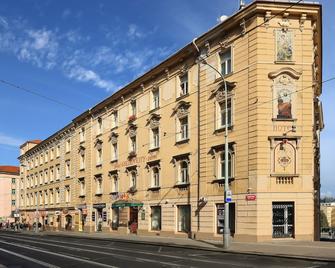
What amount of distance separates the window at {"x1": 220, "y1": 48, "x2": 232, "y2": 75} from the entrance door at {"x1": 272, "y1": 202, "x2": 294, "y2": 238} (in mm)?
9119

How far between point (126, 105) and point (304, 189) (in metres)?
22.8

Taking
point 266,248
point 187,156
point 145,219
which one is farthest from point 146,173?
point 266,248

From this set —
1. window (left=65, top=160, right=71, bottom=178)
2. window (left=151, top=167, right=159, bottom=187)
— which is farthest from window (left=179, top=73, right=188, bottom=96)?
window (left=65, top=160, right=71, bottom=178)

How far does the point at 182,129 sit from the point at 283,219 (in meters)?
11.8

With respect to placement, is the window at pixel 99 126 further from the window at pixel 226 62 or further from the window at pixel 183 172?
the window at pixel 226 62

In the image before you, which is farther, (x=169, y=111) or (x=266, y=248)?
(x=169, y=111)

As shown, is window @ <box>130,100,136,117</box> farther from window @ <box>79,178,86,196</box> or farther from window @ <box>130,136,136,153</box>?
window @ <box>79,178,86,196</box>

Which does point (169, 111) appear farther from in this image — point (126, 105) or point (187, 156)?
point (126, 105)

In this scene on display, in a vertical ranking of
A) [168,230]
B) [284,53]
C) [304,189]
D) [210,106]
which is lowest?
[168,230]

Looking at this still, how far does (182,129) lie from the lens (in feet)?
129

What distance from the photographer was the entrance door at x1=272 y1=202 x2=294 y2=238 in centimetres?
3022

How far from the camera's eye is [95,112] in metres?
57.4

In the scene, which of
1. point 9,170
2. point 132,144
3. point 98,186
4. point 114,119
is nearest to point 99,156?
point 98,186

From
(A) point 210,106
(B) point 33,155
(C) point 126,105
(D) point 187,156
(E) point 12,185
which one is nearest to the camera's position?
(A) point 210,106
